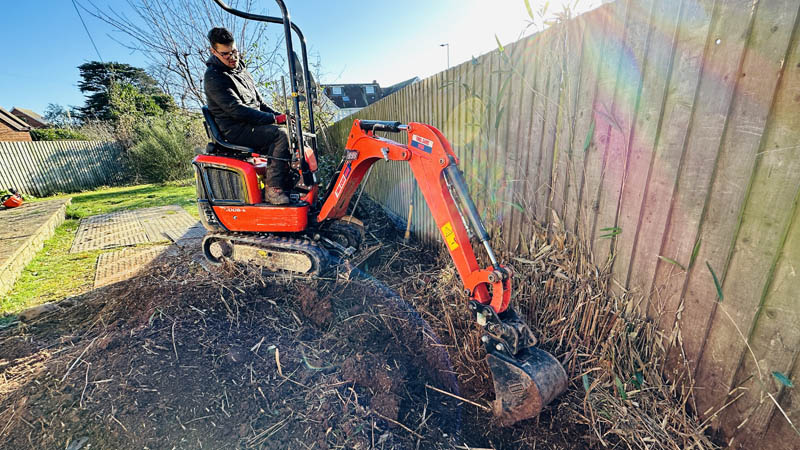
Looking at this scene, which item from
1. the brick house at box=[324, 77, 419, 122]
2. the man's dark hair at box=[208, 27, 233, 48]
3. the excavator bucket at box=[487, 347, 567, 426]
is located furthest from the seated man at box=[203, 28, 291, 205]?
the brick house at box=[324, 77, 419, 122]

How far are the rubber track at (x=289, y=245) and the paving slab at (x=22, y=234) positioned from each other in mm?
2725

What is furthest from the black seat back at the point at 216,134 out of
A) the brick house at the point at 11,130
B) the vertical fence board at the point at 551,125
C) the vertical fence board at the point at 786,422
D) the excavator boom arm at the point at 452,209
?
the brick house at the point at 11,130

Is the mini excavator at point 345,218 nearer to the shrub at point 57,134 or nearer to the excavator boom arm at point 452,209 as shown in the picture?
the excavator boom arm at point 452,209

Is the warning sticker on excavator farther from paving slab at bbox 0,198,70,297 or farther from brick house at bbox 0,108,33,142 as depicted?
brick house at bbox 0,108,33,142

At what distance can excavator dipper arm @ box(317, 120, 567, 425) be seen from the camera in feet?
5.64

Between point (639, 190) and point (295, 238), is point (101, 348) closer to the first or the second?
point (295, 238)

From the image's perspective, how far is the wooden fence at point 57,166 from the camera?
36.0ft

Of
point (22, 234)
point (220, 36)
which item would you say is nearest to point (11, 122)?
point (22, 234)

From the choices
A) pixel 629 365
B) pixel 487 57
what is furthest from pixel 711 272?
pixel 487 57

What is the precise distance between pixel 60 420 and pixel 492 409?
264 cm

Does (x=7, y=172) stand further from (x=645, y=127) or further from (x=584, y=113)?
(x=645, y=127)

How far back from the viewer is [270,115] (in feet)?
9.72

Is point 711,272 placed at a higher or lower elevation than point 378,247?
higher

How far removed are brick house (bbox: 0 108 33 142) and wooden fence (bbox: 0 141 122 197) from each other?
73.3 ft
